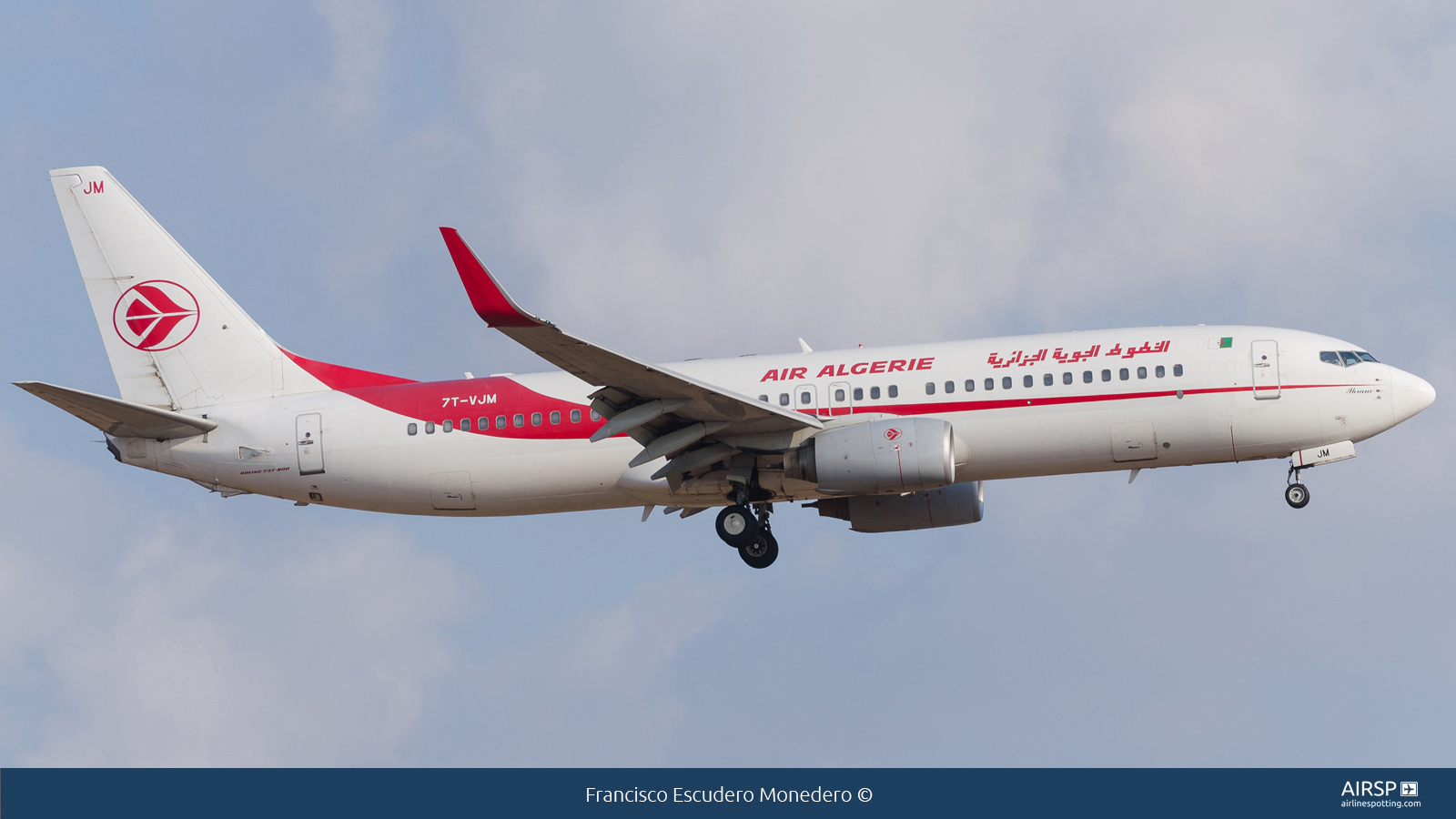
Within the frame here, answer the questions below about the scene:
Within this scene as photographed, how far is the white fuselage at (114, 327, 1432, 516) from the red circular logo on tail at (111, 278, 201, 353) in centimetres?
310

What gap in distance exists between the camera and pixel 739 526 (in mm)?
35312

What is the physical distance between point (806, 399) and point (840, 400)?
796 mm

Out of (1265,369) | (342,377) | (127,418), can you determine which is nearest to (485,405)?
(342,377)

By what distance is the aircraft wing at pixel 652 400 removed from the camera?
92.2ft

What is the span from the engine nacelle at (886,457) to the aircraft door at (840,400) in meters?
0.73

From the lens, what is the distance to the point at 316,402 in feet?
121

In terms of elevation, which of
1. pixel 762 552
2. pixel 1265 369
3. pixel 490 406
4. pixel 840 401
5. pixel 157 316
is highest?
pixel 157 316

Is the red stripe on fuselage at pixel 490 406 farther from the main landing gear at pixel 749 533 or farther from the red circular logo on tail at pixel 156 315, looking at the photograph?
the red circular logo on tail at pixel 156 315

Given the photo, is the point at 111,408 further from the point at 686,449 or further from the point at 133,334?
the point at 686,449

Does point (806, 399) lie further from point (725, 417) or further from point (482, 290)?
point (482, 290)

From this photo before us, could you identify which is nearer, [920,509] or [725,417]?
[725,417]

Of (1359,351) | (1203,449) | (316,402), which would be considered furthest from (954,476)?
(316,402)

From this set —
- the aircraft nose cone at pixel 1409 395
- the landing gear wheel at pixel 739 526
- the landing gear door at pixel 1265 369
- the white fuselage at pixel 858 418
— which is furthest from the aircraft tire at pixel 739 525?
the aircraft nose cone at pixel 1409 395

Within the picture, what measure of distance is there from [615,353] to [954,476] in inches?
332
